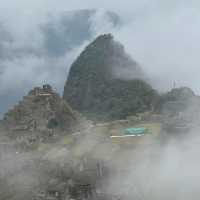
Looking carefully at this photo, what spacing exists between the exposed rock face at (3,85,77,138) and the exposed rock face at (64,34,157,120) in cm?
1222

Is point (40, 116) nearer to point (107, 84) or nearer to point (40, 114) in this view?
point (40, 114)

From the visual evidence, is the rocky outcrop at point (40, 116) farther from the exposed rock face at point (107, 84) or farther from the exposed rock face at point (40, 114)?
the exposed rock face at point (107, 84)

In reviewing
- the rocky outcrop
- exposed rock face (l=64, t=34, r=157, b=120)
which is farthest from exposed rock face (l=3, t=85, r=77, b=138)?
exposed rock face (l=64, t=34, r=157, b=120)

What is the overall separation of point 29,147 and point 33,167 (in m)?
4.76

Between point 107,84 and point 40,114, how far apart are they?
21.4 m

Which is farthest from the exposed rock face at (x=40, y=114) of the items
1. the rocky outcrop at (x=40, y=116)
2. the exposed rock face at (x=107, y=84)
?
the exposed rock face at (x=107, y=84)

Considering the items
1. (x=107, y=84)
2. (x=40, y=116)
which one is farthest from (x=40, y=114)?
(x=107, y=84)

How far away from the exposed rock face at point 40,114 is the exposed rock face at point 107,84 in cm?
1222

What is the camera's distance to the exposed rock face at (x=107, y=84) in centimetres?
6569

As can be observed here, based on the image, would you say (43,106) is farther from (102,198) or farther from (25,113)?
(102,198)

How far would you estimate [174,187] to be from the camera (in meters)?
34.1

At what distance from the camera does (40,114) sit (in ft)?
170

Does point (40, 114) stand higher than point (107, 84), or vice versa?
point (107, 84)

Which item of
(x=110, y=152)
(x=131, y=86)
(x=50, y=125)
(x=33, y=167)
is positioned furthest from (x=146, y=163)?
(x=131, y=86)
